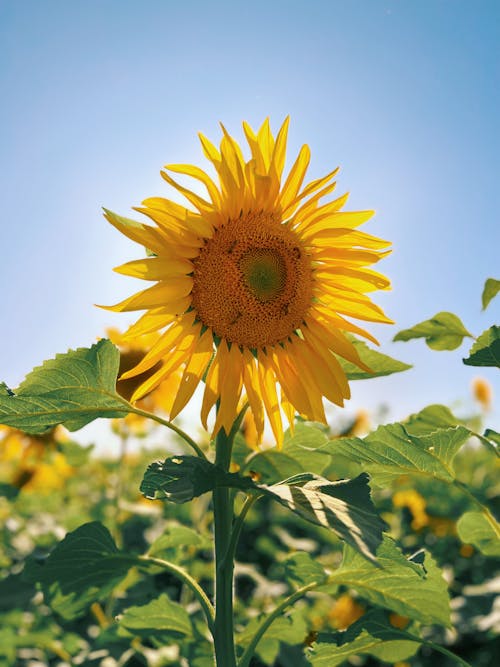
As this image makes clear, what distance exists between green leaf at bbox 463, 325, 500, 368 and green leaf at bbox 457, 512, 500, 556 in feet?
1.61

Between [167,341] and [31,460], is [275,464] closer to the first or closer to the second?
[167,341]

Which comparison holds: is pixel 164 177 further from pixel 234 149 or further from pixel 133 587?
pixel 133 587

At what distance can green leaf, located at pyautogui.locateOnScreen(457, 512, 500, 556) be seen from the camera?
1.75m

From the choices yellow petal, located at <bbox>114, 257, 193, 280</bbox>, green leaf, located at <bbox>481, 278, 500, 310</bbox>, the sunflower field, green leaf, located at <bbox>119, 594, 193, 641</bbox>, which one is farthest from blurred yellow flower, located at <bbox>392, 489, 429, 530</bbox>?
yellow petal, located at <bbox>114, 257, 193, 280</bbox>

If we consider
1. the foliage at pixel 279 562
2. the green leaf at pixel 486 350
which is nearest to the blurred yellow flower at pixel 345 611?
the foliage at pixel 279 562

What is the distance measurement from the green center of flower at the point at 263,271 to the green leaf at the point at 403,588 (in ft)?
2.10

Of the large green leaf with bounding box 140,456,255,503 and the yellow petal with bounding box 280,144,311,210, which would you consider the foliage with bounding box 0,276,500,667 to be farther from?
the yellow petal with bounding box 280,144,311,210

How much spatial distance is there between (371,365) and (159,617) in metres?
0.85

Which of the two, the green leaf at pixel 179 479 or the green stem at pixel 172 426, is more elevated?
the green stem at pixel 172 426

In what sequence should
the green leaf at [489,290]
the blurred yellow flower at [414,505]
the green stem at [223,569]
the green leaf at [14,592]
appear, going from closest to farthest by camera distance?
the green stem at [223,569]
the green leaf at [489,290]
the green leaf at [14,592]
the blurred yellow flower at [414,505]

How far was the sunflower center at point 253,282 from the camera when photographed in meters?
1.53

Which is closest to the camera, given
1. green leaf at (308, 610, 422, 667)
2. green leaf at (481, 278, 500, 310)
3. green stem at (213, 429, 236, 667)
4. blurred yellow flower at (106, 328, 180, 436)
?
green stem at (213, 429, 236, 667)

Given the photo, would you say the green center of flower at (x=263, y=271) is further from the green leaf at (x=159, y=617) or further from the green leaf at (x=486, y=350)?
the green leaf at (x=159, y=617)

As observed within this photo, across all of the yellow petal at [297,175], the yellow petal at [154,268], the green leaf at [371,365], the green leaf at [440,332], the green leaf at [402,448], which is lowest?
the green leaf at [402,448]
